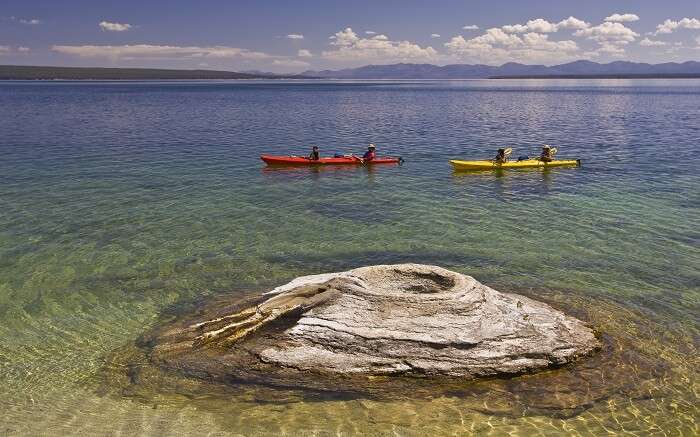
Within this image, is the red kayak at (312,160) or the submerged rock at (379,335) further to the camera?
the red kayak at (312,160)

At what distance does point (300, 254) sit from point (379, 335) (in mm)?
8895

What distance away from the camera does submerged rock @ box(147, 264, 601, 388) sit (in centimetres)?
1225

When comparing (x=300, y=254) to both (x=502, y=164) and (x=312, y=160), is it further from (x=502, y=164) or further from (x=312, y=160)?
(x=502, y=164)

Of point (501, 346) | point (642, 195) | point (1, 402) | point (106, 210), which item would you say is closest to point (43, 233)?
point (106, 210)

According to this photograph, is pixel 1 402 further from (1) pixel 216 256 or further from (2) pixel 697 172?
(2) pixel 697 172

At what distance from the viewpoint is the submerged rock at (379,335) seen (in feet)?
40.2

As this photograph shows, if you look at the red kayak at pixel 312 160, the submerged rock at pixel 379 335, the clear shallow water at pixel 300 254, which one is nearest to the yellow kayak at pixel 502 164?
the clear shallow water at pixel 300 254

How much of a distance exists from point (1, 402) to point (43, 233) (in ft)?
43.5

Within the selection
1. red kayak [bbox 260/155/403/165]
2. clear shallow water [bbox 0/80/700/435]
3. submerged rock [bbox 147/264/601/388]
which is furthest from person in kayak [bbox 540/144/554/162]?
submerged rock [bbox 147/264/601/388]

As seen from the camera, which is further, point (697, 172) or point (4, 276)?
point (697, 172)

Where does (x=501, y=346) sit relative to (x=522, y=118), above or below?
below

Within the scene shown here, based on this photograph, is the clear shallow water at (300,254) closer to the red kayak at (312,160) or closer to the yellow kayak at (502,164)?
the yellow kayak at (502,164)

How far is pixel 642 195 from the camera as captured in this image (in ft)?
101

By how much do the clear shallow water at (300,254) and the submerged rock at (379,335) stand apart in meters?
1.01
